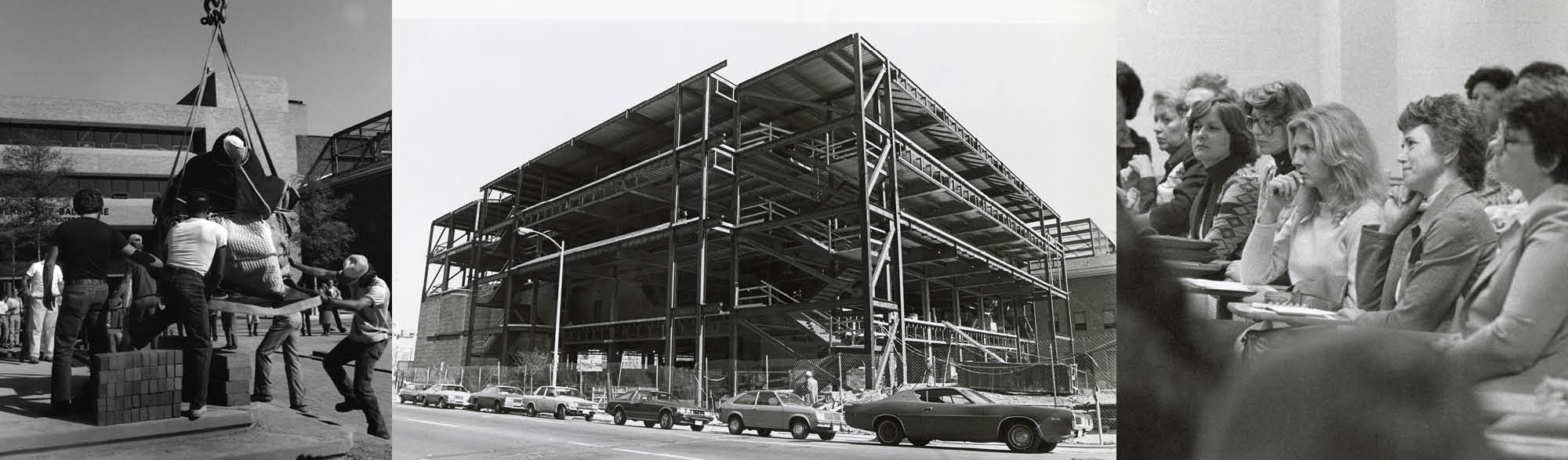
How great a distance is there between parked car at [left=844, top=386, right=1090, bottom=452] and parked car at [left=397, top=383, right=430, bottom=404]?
4.84 meters

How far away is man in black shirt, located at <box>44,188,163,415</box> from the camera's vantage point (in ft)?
18.5

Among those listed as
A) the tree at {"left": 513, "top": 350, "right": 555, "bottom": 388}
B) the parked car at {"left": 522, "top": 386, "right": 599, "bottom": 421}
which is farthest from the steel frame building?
the parked car at {"left": 522, "top": 386, "right": 599, "bottom": 421}

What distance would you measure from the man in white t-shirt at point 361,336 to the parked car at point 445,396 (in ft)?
12.5

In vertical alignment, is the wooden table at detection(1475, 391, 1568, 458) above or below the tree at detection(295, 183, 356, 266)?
below

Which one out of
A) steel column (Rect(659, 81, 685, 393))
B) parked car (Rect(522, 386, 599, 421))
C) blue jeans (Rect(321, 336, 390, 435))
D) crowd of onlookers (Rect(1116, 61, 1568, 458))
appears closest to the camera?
crowd of onlookers (Rect(1116, 61, 1568, 458))

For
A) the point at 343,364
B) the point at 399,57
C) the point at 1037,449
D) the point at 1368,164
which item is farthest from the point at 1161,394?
the point at 399,57

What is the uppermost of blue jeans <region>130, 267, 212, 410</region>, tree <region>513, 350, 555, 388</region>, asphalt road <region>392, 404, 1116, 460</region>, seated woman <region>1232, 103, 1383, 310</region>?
seated woman <region>1232, 103, 1383, 310</region>

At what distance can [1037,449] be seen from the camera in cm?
727

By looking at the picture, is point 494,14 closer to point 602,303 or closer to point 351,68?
point 351,68

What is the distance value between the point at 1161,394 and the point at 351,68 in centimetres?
607

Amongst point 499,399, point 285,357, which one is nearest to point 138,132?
point 285,357

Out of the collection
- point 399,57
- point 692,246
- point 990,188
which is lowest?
point 692,246

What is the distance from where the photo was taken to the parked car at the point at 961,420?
7.26m

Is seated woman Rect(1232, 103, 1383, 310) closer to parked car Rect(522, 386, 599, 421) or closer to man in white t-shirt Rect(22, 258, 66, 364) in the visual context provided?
man in white t-shirt Rect(22, 258, 66, 364)
